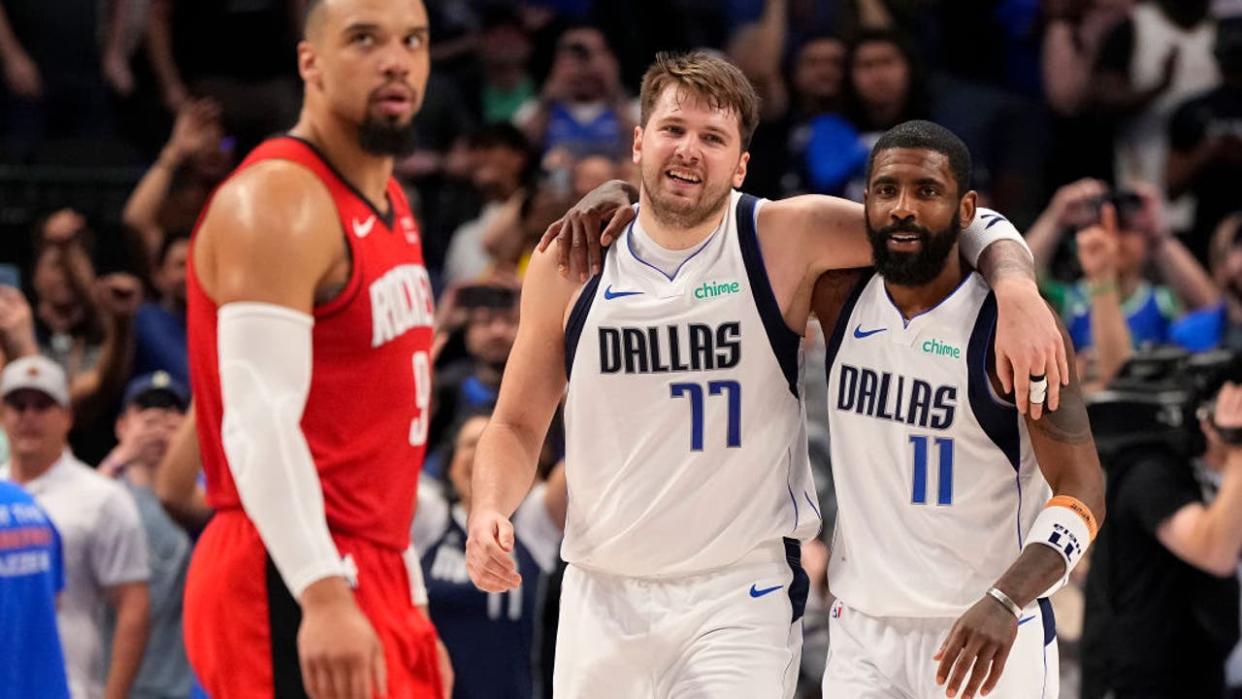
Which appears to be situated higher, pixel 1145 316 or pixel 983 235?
pixel 983 235

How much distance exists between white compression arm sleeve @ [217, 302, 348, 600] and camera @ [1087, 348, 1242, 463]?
12.4 ft

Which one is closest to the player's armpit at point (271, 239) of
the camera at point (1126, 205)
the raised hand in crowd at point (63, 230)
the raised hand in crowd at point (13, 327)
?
the raised hand in crowd at point (13, 327)

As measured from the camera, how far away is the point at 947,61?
12875mm

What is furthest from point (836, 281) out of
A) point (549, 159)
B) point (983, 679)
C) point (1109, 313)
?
point (549, 159)

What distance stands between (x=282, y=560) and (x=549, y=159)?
613cm

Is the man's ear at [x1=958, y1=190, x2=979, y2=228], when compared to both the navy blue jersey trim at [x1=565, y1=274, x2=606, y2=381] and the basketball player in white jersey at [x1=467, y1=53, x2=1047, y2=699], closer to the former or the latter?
the basketball player in white jersey at [x1=467, y1=53, x2=1047, y2=699]

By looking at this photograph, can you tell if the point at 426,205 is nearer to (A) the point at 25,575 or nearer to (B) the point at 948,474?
(A) the point at 25,575

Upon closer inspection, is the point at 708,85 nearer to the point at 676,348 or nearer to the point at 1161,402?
the point at 676,348

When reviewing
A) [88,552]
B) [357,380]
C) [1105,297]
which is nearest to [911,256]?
[357,380]

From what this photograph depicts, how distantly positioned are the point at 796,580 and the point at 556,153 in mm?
5550

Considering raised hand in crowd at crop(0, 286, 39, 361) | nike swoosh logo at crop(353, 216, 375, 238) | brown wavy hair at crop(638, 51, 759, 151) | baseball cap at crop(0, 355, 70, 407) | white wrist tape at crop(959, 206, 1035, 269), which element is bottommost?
baseball cap at crop(0, 355, 70, 407)

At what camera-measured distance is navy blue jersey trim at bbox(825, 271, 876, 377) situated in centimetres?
548

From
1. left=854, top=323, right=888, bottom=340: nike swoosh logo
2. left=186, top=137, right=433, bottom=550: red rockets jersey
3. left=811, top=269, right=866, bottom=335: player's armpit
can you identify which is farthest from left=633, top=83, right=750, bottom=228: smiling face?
left=186, top=137, right=433, bottom=550: red rockets jersey

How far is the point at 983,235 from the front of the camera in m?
5.47
